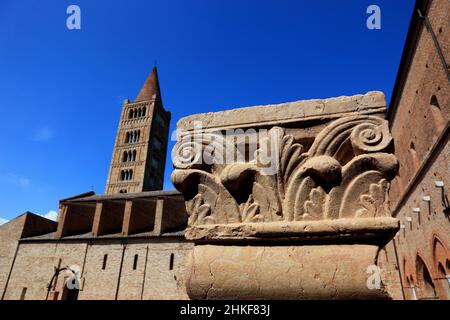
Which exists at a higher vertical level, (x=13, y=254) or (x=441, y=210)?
(x=13, y=254)

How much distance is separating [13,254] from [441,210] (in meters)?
29.9

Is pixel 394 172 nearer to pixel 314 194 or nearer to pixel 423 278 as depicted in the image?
pixel 314 194

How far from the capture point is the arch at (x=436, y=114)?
10.4m

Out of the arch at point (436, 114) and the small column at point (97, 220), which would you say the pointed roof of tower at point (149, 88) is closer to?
the small column at point (97, 220)

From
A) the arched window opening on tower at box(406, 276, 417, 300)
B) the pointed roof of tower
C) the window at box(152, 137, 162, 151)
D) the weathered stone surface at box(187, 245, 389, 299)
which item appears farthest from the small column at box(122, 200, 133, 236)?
the pointed roof of tower

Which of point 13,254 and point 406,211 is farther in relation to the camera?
point 13,254

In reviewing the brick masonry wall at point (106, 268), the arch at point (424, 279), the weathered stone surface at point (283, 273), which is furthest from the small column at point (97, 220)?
the weathered stone surface at point (283, 273)

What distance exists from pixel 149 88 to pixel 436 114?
4831 cm

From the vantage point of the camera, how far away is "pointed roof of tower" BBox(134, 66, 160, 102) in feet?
170

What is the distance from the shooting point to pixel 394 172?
1.57 m

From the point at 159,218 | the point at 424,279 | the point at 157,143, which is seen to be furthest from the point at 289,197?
the point at 157,143

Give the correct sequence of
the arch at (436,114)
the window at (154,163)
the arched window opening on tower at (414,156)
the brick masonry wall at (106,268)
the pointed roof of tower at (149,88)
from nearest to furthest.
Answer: the arch at (436,114) < the arched window opening on tower at (414,156) < the brick masonry wall at (106,268) < the window at (154,163) < the pointed roof of tower at (149,88)

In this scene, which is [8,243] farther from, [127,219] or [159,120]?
[159,120]

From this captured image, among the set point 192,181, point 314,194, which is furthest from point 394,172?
point 192,181
